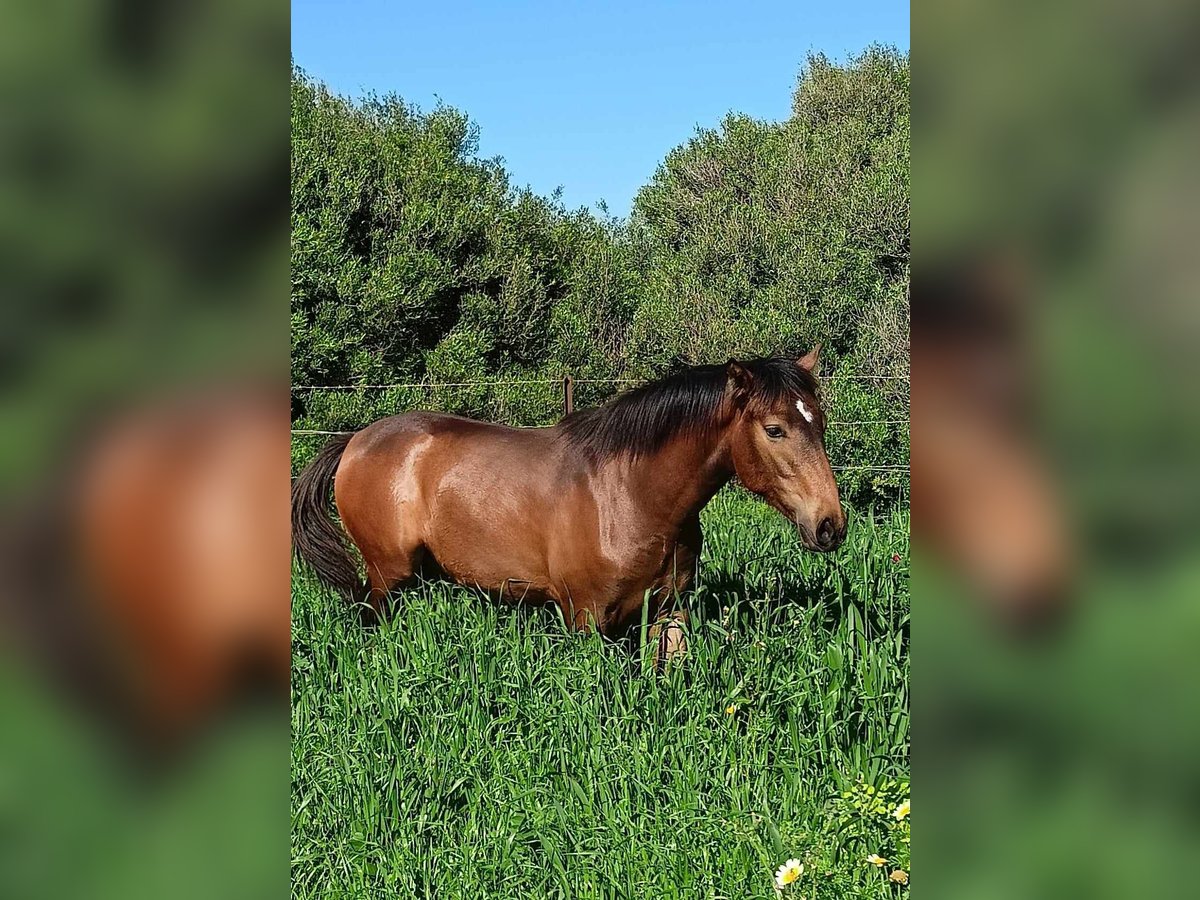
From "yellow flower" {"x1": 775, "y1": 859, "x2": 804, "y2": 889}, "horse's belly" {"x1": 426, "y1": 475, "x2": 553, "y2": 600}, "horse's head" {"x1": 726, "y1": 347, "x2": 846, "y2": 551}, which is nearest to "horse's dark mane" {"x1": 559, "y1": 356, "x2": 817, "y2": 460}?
"horse's head" {"x1": 726, "y1": 347, "x2": 846, "y2": 551}

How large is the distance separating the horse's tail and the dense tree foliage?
9.87 metres

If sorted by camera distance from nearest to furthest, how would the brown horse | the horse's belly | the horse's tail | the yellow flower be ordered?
the yellow flower, the brown horse, the horse's belly, the horse's tail

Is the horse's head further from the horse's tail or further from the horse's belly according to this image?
the horse's tail

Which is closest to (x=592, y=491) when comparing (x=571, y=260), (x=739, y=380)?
(x=739, y=380)

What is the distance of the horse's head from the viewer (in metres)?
4.27

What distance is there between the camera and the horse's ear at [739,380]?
4.32 m

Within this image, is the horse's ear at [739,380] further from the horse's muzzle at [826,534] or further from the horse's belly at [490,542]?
the horse's belly at [490,542]

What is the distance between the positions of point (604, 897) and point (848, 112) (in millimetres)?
26124

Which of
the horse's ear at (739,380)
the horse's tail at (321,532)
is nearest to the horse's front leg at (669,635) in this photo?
the horse's ear at (739,380)
